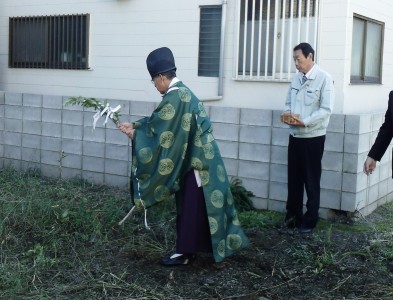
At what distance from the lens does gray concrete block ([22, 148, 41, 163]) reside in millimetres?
9125

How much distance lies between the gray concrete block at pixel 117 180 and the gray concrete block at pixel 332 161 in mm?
2617

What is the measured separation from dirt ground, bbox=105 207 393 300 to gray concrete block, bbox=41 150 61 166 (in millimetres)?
3322

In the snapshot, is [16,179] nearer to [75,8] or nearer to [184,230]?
[75,8]

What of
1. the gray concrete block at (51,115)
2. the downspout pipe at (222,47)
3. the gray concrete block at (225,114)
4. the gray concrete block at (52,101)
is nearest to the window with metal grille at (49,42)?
the gray concrete block at (52,101)

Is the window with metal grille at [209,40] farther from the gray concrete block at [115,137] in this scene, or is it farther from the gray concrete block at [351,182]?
the gray concrete block at [351,182]

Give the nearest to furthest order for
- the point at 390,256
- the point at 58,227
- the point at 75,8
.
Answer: the point at 390,256, the point at 58,227, the point at 75,8

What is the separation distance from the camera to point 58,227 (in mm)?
6340

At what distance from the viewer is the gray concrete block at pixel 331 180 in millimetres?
6879

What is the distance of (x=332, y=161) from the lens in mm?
6883

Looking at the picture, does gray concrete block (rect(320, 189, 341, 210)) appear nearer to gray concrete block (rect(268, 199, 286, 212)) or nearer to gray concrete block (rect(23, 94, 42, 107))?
gray concrete block (rect(268, 199, 286, 212))

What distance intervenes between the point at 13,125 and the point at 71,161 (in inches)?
46.2

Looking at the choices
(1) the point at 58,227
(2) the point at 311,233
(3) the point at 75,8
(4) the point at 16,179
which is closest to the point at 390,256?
(2) the point at 311,233

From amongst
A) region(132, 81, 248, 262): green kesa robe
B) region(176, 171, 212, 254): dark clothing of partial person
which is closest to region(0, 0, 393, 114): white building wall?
region(132, 81, 248, 262): green kesa robe

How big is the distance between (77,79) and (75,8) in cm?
99
